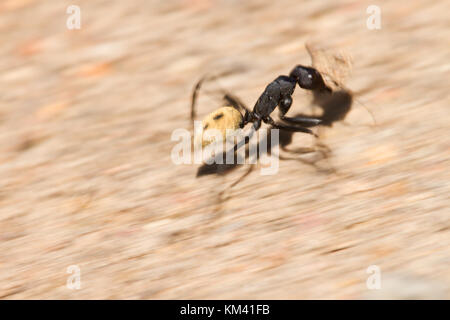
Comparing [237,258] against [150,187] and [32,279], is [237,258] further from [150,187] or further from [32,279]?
[32,279]

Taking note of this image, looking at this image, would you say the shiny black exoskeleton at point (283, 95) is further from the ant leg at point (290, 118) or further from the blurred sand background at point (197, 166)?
the blurred sand background at point (197, 166)

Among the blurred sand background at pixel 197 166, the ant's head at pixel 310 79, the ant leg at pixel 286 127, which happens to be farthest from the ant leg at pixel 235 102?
the ant's head at pixel 310 79

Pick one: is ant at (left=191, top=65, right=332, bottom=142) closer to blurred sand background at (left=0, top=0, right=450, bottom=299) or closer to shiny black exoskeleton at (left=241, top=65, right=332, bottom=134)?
shiny black exoskeleton at (left=241, top=65, right=332, bottom=134)

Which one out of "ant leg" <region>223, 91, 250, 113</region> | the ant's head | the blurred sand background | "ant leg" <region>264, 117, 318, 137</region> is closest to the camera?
the blurred sand background

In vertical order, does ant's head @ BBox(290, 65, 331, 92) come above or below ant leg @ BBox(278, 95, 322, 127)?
above

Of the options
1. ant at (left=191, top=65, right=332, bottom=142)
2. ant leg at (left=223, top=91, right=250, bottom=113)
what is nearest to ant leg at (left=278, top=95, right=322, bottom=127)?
ant at (left=191, top=65, right=332, bottom=142)

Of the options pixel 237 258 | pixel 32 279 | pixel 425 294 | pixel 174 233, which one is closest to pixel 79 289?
pixel 32 279

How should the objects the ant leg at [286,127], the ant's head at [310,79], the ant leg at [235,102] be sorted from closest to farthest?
the ant leg at [286,127]
the ant's head at [310,79]
the ant leg at [235,102]
